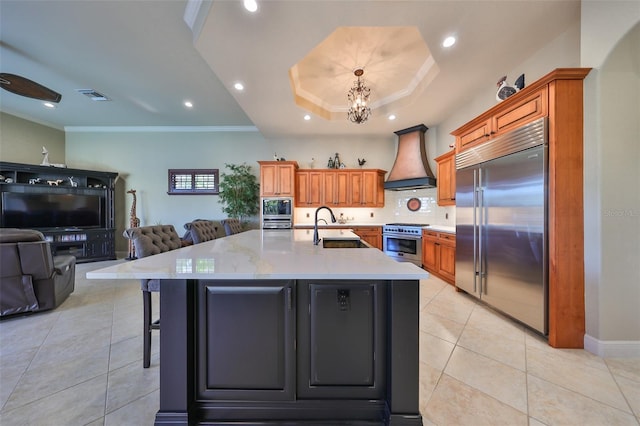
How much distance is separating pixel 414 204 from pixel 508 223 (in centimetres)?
291

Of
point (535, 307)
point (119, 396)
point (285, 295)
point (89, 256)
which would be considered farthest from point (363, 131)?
point (89, 256)

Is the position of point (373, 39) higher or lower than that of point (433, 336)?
higher

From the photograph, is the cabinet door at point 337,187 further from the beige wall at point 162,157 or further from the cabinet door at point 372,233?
the beige wall at point 162,157

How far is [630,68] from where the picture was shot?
5.80 ft

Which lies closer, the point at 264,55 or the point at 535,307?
the point at 535,307

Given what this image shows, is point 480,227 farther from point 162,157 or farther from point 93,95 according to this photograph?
point 162,157

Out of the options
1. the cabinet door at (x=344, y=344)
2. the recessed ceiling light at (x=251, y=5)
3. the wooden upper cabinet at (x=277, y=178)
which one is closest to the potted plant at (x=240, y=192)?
the wooden upper cabinet at (x=277, y=178)

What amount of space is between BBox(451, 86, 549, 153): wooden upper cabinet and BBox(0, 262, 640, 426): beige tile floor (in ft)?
6.64

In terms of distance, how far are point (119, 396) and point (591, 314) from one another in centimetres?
350

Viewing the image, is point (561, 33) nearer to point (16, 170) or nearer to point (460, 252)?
point (460, 252)

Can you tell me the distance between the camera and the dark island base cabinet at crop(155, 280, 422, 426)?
47.8 inches

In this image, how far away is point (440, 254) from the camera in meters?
3.74

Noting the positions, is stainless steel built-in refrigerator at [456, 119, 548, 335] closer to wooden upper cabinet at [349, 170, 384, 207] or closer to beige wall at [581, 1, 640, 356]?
beige wall at [581, 1, 640, 356]

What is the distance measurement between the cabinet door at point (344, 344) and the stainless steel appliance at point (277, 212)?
391 centimetres
